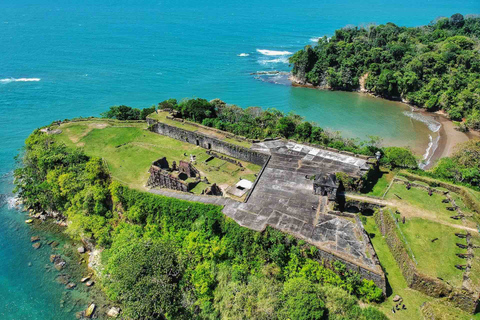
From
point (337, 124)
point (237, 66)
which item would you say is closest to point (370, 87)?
point (337, 124)

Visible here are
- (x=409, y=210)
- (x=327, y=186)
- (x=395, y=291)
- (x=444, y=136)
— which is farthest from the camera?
(x=444, y=136)

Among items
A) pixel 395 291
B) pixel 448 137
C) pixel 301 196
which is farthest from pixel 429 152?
pixel 395 291

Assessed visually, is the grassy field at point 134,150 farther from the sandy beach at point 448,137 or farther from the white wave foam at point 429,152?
the sandy beach at point 448,137

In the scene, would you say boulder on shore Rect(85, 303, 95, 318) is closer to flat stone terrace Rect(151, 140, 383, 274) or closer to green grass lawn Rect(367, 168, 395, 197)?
flat stone terrace Rect(151, 140, 383, 274)

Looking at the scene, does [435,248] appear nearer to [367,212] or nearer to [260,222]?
[367,212]

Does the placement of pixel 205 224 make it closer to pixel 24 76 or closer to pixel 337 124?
pixel 337 124

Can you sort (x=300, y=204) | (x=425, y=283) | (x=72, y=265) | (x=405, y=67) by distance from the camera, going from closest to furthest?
(x=425, y=283) → (x=300, y=204) → (x=72, y=265) → (x=405, y=67)
